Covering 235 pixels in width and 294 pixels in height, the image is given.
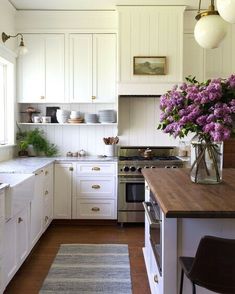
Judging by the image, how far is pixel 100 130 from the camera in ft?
15.4

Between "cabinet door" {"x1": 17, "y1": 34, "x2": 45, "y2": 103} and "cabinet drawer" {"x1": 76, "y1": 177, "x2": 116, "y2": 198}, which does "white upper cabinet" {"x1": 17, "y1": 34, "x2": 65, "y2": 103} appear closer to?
"cabinet door" {"x1": 17, "y1": 34, "x2": 45, "y2": 103}

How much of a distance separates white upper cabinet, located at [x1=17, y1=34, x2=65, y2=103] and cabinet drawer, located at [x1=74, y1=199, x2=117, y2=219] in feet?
4.76

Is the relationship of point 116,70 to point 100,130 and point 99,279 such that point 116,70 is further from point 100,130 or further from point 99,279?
point 99,279

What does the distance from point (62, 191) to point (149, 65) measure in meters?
2.00

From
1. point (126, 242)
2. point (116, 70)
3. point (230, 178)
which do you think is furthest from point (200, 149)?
point (116, 70)

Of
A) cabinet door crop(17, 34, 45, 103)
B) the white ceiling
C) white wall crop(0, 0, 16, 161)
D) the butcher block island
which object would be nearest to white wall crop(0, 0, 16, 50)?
white wall crop(0, 0, 16, 161)

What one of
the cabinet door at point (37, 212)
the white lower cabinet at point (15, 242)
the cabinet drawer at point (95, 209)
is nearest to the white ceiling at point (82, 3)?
the cabinet door at point (37, 212)

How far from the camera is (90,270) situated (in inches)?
113

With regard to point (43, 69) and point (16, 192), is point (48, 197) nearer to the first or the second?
point (16, 192)

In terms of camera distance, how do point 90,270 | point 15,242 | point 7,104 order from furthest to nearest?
point 7,104 → point 90,270 → point 15,242

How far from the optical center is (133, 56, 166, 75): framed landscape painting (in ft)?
13.7

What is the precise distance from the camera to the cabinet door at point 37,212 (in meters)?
3.10

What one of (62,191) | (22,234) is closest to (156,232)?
(22,234)

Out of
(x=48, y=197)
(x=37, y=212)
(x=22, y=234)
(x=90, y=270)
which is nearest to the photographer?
(x=22, y=234)
